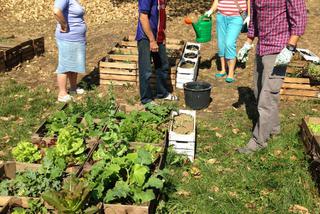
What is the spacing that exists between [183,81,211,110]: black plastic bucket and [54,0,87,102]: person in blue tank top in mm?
2043

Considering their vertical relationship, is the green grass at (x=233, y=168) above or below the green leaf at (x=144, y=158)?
below

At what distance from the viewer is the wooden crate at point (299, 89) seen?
7.57 m

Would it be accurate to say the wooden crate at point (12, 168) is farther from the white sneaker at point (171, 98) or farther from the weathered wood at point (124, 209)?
the white sneaker at point (171, 98)

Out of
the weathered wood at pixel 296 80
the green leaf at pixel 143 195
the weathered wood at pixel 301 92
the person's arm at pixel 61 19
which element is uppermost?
the person's arm at pixel 61 19

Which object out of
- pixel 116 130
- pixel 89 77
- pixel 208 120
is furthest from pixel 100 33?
pixel 116 130

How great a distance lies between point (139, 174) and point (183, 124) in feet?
6.05

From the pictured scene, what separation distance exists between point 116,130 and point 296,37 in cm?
261

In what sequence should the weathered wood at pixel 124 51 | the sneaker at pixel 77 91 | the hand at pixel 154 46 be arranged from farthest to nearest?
the weathered wood at pixel 124 51
the sneaker at pixel 77 91
the hand at pixel 154 46

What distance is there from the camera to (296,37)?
497 centimetres

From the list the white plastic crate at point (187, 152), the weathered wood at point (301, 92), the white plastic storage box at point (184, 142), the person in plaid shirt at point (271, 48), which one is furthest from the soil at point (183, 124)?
the weathered wood at point (301, 92)

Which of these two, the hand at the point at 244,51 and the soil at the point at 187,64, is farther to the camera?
the soil at the point at 187,64

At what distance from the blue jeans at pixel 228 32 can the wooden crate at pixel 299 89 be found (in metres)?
1.32

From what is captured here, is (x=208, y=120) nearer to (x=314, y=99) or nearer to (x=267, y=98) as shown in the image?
(x=267, y=98)

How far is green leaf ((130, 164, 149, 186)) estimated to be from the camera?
4.11 m
